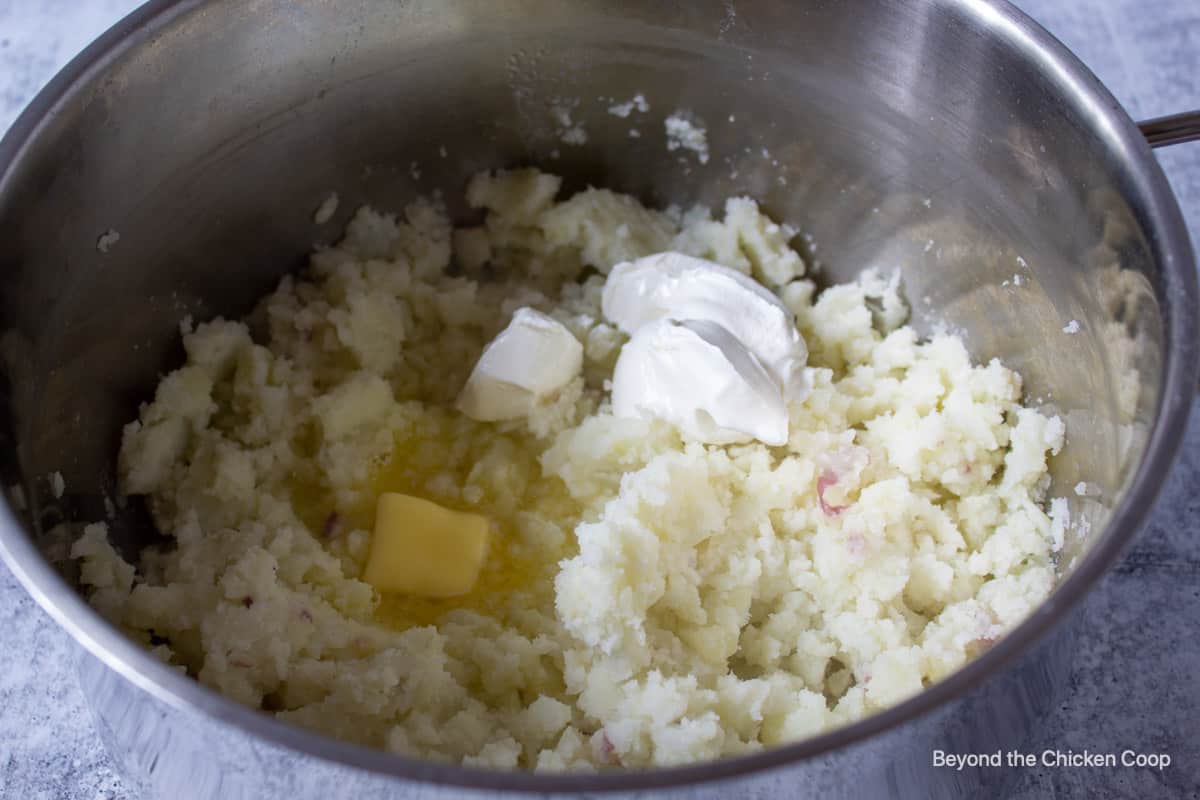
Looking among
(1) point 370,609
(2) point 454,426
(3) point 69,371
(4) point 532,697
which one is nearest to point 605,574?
(4) point 532,697

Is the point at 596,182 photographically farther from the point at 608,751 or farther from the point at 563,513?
the point at 608,751

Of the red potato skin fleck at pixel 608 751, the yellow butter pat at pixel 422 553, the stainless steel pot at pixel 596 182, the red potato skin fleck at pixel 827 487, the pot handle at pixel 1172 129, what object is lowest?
the yellow butter pat at pixel 422 553

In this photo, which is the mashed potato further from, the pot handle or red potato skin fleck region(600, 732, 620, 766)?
the pot handle

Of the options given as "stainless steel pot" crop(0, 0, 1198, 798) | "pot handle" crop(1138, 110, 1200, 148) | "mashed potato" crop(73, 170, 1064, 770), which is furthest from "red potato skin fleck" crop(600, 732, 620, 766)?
"pot handle" crop(1138, 110, 1200, 148)

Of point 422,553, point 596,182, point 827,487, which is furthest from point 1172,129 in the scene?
point 422,553

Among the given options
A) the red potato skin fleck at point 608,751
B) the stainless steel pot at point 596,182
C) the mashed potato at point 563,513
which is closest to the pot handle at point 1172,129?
the stainless steel pot at point 596,182

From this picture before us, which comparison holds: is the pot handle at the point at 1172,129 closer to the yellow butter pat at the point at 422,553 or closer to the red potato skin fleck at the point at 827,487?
the red potato skin fleck at the point at 827,487
